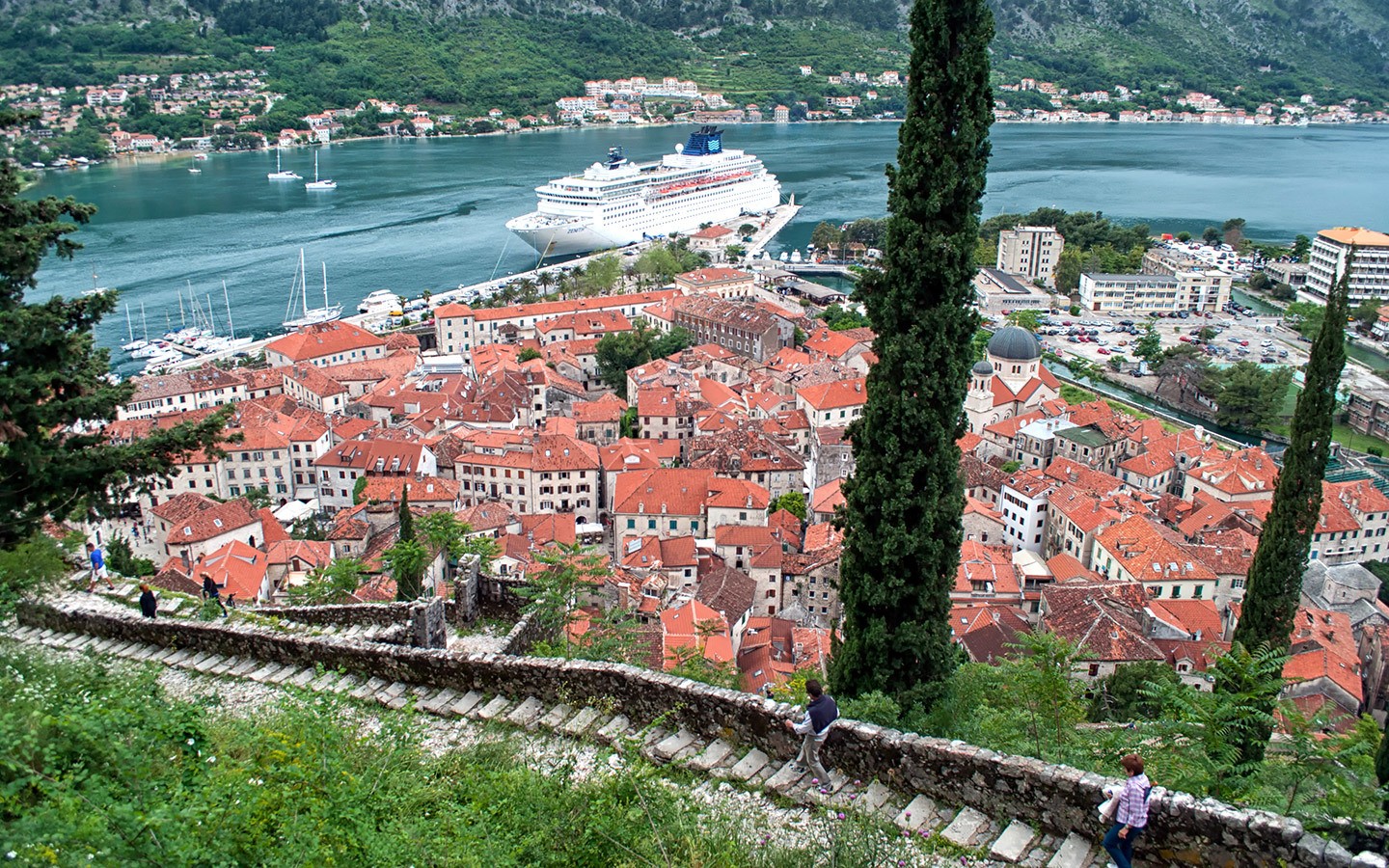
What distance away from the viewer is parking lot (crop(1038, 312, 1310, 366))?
194 feet

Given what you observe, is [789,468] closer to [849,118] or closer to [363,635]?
[363,635]

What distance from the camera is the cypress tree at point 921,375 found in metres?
9.73

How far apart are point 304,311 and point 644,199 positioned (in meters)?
34.0

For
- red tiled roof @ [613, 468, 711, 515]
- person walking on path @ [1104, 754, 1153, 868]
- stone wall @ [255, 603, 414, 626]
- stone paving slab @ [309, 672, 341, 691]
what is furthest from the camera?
red tiled roof @ [613, 468, 711, 515]

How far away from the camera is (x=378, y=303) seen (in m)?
63.2

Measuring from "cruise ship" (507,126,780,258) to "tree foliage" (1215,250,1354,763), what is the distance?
69.4m

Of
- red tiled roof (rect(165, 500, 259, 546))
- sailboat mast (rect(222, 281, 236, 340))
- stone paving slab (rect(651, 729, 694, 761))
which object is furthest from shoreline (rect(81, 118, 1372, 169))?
stone paving slab (rect(651, 729, 694, 761))

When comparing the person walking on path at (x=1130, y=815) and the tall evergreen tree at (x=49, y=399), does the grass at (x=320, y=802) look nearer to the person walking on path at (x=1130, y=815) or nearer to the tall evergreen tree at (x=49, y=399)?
the person walking on path at (x=1130, y=815)

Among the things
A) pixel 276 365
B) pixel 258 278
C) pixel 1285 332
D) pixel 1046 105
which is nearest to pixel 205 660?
pixel 276 365

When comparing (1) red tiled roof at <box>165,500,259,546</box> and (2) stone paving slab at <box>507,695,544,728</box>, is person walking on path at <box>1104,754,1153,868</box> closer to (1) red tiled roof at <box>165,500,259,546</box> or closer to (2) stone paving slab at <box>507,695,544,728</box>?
(2) stone paving slab at <box>507,695,544,728</box>

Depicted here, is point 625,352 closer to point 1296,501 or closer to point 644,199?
point 1296,501

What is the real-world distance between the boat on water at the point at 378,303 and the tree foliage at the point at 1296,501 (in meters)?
55.9

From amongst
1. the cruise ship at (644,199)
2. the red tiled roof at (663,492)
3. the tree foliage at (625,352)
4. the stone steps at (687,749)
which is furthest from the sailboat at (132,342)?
the stone steps at (687,749)

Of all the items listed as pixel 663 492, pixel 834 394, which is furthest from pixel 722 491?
pixel 834 394
